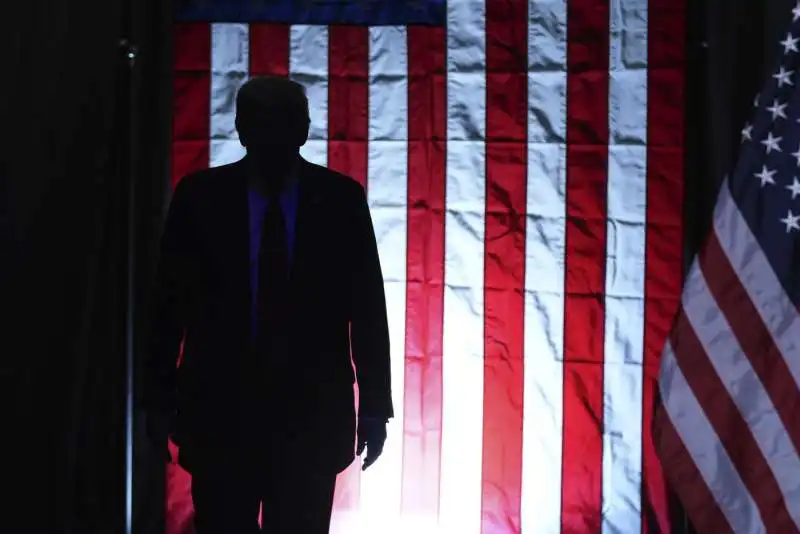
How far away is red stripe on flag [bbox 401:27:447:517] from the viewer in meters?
2.19

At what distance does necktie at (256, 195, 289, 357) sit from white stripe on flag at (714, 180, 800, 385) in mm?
955

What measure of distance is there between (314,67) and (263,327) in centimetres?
100

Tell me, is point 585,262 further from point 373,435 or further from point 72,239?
point 72,239

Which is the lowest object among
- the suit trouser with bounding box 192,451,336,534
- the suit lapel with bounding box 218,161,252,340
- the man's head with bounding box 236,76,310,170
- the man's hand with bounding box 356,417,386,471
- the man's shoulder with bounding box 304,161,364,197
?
the suit trouser with bounding box 192,451,336,534

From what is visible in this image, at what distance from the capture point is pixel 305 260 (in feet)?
4.67

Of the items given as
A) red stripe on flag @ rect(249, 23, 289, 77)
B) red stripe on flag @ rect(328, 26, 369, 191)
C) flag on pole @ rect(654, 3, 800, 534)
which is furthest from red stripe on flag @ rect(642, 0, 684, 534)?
red stripe on flag @ rect(249, 23, 289, 77)

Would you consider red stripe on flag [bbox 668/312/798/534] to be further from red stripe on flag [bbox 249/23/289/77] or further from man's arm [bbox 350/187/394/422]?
red stripe on flag [bbox 249/23/289/77]

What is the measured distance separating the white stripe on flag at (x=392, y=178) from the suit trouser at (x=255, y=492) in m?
0.78

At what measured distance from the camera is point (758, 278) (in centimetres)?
175

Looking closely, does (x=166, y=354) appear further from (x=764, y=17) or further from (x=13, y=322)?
(x=764, y=17)

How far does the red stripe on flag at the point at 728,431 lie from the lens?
172cm

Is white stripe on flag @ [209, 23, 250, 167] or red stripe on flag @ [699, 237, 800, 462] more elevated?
white stripe on flag @ [209, 23, 250, 167]

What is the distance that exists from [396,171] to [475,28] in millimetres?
415

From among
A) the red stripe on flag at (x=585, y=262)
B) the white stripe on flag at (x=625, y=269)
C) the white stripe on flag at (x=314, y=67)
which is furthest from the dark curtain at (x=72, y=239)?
the white stripe on flag at (x=625, y=269)
